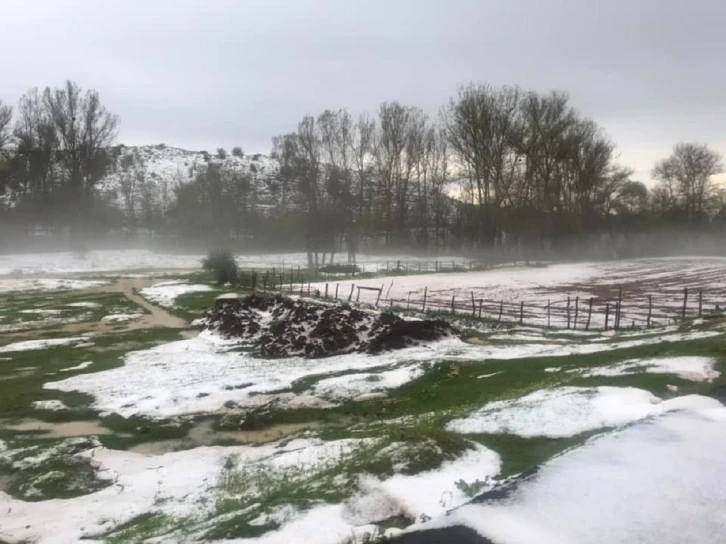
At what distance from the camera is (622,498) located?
516 cm

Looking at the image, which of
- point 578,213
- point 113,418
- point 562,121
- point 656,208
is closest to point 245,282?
point 113,418

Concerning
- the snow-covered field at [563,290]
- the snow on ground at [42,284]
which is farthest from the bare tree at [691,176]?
the snow on ground at [42,284]

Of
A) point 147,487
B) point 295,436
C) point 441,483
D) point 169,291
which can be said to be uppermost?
point 441,483

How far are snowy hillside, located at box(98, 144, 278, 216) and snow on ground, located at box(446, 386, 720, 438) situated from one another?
334 feet

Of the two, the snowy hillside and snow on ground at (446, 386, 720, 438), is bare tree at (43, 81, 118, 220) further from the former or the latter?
snow on ground at (446, 386, 720, 438)

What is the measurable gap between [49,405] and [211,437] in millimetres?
4844

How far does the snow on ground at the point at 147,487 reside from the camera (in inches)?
332

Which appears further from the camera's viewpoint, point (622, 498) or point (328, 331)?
point (328, 331)

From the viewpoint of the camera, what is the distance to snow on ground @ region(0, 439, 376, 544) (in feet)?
27.6

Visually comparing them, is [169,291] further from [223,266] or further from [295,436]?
[295,436]

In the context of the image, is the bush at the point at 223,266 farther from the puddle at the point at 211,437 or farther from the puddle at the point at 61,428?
the puddle at the point at 211,437

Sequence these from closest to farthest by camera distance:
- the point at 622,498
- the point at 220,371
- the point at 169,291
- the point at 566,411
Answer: the point at 622,498, the point at 566,411, the point at 220,371, the point at 169,291

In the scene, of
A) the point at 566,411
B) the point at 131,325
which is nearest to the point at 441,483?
the point at 566,411

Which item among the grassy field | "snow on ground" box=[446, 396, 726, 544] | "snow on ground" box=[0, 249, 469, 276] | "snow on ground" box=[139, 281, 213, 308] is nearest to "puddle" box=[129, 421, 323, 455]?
the grassy field
